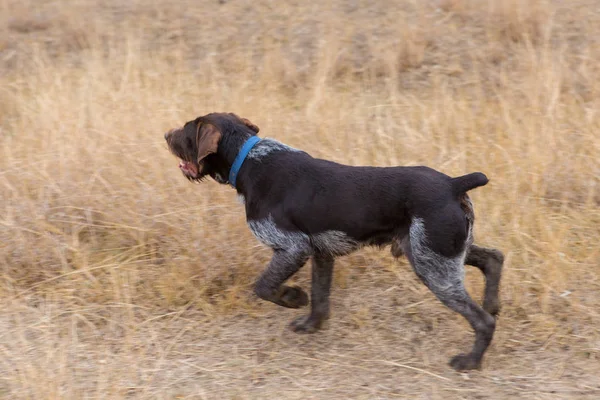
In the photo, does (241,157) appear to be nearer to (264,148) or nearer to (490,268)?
(264,148)

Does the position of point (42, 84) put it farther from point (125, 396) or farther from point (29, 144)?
point (125, 396)

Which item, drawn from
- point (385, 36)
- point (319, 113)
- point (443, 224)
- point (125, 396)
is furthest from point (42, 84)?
point (443, 224)

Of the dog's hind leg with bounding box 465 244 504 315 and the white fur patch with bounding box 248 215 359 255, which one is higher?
the white fur patch with bounding box 248 215 359 255

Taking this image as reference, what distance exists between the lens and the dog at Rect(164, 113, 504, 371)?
4.27 meters

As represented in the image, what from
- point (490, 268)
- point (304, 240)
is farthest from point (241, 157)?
point (490, 268)

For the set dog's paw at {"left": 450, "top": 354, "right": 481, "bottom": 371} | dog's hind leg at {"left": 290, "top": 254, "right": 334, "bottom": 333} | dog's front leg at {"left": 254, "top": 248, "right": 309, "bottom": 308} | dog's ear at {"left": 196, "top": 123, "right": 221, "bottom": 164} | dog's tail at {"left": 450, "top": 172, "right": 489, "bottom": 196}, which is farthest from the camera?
dog's hind leg at {"left": 290, "top": 254, "right": 334, "bottom": 333}

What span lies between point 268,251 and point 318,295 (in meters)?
0.67

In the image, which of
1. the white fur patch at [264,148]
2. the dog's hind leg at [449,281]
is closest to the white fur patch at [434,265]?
the dog's hind leg at [449,281]

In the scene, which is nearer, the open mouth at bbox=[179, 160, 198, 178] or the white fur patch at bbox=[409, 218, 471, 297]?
the white fur patch at bbox=[409, 218, 471, 297]

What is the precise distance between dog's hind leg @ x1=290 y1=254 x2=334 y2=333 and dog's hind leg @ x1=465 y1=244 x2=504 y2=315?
0.84 metres

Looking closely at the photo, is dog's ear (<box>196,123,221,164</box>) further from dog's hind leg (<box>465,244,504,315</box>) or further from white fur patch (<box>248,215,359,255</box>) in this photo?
dog's hind leg (<box>465,244,504,315</box>)

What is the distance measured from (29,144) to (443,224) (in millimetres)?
3796

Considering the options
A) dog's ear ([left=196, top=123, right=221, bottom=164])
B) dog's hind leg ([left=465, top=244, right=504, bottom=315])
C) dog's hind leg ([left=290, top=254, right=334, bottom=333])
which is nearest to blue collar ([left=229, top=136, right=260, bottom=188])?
dog's ear ([left=196, top=123, right=221, bottom=164])

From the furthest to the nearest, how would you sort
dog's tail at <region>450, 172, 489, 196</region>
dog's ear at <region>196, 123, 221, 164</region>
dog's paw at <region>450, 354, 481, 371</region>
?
dog's ear at <region>196, 123, 221, 164</region> → dog's paw at <region>450, 354, 481, 371</region> → dog's tail at <region>450, 172, 489, 196</region>
